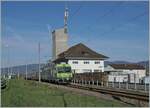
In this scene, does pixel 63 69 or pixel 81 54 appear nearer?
pixel 63 69

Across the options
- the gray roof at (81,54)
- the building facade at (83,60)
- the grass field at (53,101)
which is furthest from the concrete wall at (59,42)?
the grass field at (53,101)

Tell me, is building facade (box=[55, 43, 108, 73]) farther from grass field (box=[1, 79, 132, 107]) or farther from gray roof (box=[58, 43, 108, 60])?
grass field (box=[1, 79, 132, 107])

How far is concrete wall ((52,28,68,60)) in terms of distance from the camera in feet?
411

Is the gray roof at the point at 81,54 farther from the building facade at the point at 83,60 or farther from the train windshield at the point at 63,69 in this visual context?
the train windshield at the point at 63,69

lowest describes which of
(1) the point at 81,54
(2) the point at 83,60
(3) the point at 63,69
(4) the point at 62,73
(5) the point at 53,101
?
(5) the point at 53,101

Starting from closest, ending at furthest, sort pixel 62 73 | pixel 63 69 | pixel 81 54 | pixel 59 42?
pixel 62 73 < pixel 63 69 < pixel 81 54 < pixel 59 42

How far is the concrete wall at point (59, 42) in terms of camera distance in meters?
125

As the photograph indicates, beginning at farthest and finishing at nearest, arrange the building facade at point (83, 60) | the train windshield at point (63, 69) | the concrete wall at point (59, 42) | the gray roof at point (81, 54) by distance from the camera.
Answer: the concrete wall at point (59, 42)
the gray roof at point (81, 54)
the building facade at point (83, 60)
the train windshield at point (63, 69)

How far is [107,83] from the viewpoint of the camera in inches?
2082

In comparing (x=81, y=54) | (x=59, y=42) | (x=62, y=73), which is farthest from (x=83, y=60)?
(x=62, y=73)

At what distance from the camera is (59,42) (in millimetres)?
126312

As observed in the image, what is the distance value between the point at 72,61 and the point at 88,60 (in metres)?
4.94

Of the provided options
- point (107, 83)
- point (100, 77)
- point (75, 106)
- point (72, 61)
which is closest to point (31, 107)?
point (75, 106)

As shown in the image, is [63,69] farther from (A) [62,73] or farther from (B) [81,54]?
(B) [81,54]
